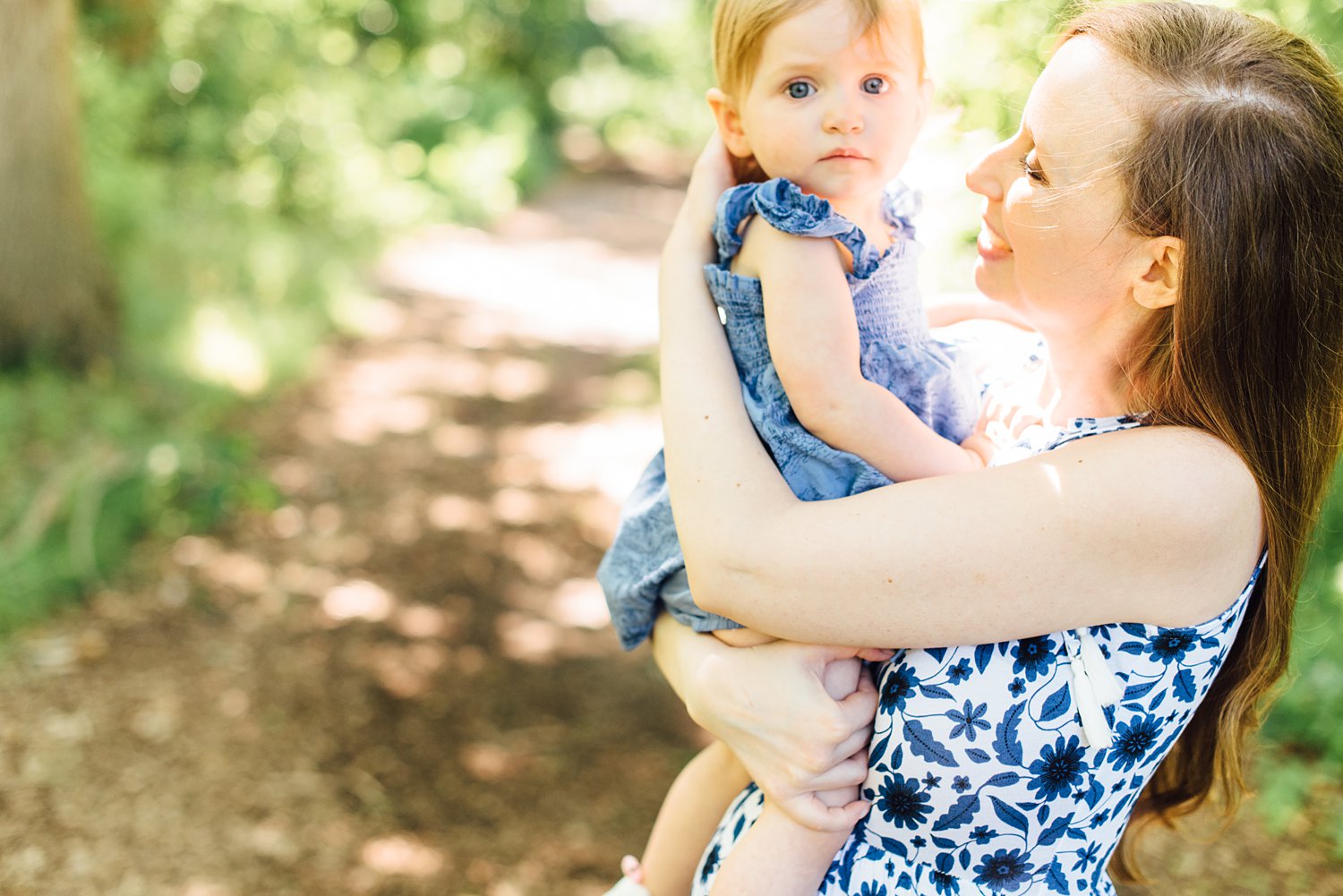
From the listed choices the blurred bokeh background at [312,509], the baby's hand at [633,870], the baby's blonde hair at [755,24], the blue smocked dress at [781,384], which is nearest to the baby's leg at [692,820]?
the baby's hand at [633,870]

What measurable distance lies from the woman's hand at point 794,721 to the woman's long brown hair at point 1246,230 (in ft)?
1.80

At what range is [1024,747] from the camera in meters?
1.40

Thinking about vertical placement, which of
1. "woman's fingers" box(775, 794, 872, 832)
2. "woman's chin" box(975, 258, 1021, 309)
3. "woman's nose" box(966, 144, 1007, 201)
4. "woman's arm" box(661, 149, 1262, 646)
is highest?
"woman's nose" box(966, 144, 1007, 201)

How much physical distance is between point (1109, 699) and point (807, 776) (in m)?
0.41

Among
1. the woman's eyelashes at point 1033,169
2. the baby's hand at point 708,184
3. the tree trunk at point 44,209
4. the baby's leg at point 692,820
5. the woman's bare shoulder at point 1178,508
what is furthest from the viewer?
the tree trunk at point 44,209

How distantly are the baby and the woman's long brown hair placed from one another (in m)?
0.33

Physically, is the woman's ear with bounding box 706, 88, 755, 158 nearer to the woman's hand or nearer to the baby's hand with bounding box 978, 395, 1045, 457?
the baby's hand with bounding box 978, 395, 1045, 457

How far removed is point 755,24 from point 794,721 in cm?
105

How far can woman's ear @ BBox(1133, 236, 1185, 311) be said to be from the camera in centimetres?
134

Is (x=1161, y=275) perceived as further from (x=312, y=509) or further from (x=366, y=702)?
(x=312, y=509)

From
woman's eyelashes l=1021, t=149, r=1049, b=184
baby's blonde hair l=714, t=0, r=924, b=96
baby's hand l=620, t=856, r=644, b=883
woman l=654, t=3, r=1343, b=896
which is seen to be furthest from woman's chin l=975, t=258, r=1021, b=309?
baby's hand l=620, t=856, r=644, b=883

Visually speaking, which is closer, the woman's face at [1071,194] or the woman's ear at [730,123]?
the woman's face at [1071,194]

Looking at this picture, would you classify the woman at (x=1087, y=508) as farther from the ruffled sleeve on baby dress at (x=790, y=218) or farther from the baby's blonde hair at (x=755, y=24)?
the baby's blonde hair at (x=755, y=24)

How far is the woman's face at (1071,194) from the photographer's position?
1373mm
